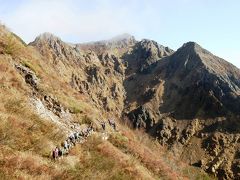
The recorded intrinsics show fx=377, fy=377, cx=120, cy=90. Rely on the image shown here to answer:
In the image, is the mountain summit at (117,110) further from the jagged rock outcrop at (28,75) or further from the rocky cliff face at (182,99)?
the rocky cliff face at (182,99)

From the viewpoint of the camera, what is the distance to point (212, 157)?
432 feet

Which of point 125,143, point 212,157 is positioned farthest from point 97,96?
point 125,143

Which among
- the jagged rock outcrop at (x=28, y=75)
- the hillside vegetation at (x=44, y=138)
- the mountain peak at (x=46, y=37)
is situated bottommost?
the hillside vegetation at (x=44, y=138)

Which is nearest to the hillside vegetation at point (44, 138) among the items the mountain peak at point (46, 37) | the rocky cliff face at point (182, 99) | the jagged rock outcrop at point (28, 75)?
the jagged rock outcrop at point (28, 75)

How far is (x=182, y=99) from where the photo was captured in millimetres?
172750

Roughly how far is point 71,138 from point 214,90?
14688cm

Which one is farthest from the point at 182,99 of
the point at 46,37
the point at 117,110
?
the point at 46,37

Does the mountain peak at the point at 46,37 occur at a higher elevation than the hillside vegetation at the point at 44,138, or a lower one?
higher

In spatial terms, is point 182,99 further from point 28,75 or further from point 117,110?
point 28,75

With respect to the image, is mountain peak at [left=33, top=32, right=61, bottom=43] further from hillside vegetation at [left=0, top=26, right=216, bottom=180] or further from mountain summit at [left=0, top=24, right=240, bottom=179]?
hillside vegetation at [left=0, top=26, right=216, bottom=180]

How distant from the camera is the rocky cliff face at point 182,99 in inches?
5418

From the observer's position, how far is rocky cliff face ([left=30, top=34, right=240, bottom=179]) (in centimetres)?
13762

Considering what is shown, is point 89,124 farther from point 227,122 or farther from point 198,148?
point 227,122

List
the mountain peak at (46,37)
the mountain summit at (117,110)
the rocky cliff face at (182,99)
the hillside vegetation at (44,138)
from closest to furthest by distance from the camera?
the hillside vegetation at (44,138)
the mountain summit at (117,110)
the rocky cliff face at (182,99)
the mountain peak at (46,37)
